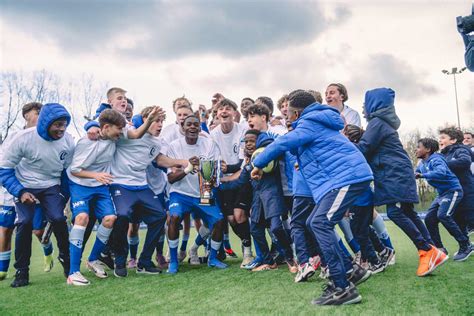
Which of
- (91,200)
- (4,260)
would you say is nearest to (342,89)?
(91,200)

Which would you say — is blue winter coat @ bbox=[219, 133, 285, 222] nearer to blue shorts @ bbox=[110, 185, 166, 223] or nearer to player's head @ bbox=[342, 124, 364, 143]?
player's head @ bbox=[342, 124, 364, 143]

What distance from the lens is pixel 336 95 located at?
21.6ft

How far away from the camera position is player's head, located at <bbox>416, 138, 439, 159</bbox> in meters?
6.78

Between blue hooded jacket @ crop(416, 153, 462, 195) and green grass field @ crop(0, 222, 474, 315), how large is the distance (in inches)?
48.4

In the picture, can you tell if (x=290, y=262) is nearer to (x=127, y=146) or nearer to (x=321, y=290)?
(x=321, y=290)

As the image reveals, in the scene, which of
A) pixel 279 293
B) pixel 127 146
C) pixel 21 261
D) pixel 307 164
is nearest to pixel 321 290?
pixel 279 293

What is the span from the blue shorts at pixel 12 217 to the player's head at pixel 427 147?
17.7 feet

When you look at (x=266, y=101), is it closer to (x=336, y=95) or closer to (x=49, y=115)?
(x=336, y=95)

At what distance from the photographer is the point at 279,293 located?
4180 millimetres

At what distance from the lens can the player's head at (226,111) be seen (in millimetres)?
6879

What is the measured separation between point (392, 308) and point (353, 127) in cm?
279

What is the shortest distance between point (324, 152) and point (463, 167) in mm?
4017

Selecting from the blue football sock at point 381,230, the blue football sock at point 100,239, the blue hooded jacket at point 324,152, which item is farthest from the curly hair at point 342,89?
the blue football sock at point 100,239

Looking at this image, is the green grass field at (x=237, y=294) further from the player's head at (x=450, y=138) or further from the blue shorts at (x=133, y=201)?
the player's head at (x=450, y=138)
